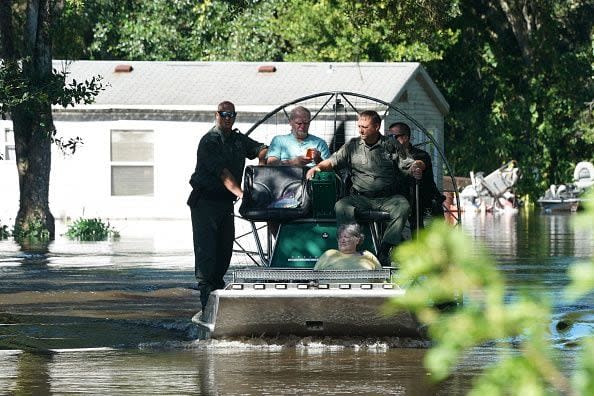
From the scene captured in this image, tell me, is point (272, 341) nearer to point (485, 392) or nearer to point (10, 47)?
point (485, 392)

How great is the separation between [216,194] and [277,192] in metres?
0.79

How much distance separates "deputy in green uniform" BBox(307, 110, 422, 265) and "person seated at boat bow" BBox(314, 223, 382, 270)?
0.57 feet

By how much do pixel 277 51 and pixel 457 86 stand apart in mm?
7205

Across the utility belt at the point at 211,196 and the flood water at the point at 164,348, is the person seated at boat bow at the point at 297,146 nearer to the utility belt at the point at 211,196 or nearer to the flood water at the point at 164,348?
the utility belt at the point at 211,196

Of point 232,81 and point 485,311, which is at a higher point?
point 232,81

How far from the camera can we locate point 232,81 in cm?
3769

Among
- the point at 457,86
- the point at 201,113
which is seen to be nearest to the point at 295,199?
the point at 201,113

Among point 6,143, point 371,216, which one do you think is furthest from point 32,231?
point 371,216

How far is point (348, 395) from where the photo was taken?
8.95 metres

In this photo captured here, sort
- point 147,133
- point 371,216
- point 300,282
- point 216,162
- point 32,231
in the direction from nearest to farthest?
point 300,282
point 371,216
point 216,162
point 32,231
point 147,133

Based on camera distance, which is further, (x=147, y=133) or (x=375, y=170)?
(x=147, y=133)

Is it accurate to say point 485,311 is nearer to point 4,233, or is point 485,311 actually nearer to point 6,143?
point 4,233

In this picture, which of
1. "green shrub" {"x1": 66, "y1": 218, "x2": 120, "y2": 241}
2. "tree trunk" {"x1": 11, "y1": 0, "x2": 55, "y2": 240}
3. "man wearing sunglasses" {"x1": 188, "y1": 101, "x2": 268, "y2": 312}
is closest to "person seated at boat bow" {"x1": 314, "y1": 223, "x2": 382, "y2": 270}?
"man wearing sunglasses" {"x1": 188, "y1": 101, "x2": 268, "y2": 312}

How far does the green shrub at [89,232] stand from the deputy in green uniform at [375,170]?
17247 millimetres
